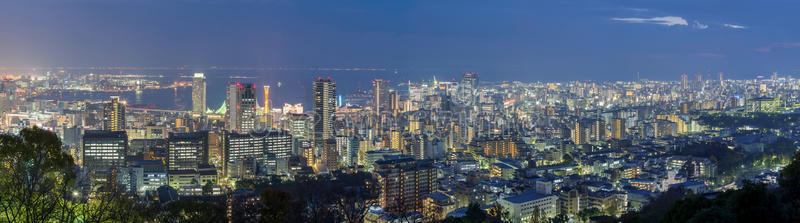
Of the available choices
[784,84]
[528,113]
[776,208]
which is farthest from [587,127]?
[776,208]

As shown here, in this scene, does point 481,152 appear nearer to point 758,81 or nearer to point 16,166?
point 16,166

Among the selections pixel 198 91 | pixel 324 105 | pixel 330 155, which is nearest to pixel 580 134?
pixel 324 105

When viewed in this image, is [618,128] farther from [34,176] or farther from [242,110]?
[34,176]

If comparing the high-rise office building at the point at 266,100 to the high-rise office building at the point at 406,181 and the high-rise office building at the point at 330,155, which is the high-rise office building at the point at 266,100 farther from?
the high-rise office building at the point at 406,181

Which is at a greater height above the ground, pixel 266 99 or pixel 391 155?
pixel 266 99

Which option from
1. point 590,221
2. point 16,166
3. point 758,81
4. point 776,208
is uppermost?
point 758,81

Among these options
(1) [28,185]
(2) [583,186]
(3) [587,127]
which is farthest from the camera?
(3) [587,127]

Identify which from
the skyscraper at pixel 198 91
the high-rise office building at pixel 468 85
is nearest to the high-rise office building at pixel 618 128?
the high-rise office building at pixel 468 85
